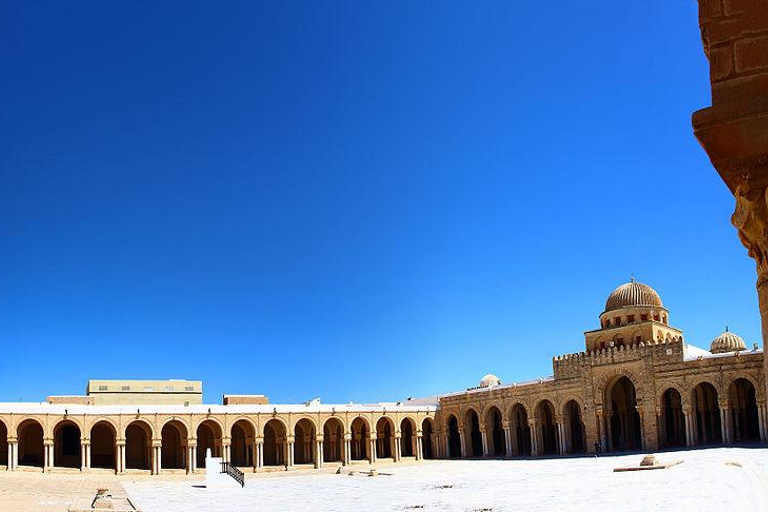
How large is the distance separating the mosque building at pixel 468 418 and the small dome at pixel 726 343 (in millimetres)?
72

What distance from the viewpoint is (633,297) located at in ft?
152

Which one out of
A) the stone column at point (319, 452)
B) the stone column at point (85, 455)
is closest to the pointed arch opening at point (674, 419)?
the stone column at point (319, 452)

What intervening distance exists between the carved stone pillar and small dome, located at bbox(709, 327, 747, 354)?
48.6 metres

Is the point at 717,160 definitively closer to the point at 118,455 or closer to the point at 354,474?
the point at 354,474

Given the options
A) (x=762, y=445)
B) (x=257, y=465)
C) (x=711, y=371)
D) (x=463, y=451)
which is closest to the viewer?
(x=762, y=445)

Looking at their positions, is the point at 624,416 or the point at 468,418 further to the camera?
the point at 468,418

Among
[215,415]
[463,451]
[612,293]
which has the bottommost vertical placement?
[463,451]

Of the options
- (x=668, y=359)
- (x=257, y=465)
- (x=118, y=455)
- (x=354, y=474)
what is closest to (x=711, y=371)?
(x=668, y=359)

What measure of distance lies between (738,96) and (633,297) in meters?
45.4

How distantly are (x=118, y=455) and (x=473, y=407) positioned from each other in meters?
22.2

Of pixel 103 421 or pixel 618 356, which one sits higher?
pixel 618 356

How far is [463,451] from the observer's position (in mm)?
51281

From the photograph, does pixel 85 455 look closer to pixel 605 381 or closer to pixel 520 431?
pixel 520 431

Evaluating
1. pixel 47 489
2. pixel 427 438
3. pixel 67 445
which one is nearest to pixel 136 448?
pixel 67 445
